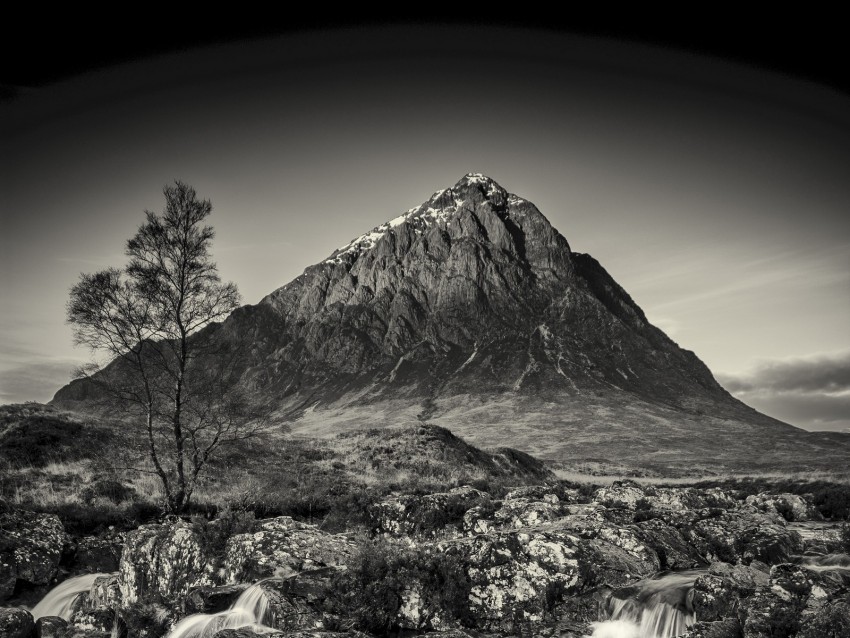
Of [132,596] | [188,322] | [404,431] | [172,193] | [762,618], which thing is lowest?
[132,596]

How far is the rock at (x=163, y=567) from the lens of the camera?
14180 mm

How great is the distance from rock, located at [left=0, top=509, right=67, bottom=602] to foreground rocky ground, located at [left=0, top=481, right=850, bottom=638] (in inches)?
1.7

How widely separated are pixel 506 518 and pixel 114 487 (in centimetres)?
1801

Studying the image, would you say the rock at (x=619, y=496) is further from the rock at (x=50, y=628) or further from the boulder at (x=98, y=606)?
the rock at (x=50, y=628)

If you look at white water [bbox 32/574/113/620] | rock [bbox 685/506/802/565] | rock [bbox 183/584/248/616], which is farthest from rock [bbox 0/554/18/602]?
rock [bbox 685/506/802/565]

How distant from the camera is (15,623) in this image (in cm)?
1256

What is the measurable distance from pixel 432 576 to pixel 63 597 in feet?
37.3

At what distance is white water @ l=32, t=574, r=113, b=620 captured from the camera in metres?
15.2

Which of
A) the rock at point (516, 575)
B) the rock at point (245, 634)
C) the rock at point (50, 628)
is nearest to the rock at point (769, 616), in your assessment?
the rock at point (516, 575)

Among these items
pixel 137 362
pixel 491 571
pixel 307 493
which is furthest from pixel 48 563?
pixel 491 571

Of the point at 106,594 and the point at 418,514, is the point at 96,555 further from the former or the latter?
the point at 418,514

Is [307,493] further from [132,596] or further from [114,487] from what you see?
[132,596]

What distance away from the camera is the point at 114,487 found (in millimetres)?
24781

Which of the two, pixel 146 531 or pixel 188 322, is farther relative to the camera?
pixel 188 322
